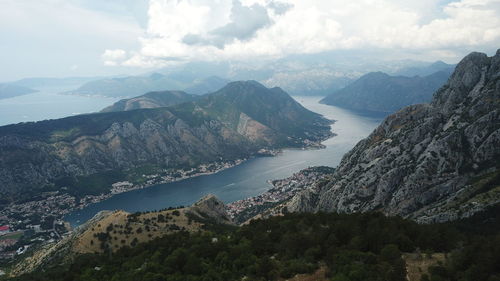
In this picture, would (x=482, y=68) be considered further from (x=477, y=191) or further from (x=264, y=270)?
(x=264, y=270)

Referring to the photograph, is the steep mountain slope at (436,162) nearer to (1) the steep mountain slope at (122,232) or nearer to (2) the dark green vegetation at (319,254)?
(2) the dark green vegetation at (319,254)

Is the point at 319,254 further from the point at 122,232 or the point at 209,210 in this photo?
the point at 209,210

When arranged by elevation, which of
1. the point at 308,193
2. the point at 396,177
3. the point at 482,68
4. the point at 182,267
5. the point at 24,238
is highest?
the point at 482,68

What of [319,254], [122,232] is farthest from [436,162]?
[122,232]

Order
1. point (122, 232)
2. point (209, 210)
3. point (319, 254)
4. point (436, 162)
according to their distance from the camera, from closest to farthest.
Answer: point (319, 254), point (122, 232), point (436, 162), point (209, 210)

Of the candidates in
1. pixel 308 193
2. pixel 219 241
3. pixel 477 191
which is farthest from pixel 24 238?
pixel 477 191

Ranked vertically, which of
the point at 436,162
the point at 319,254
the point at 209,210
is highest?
the point at 319,254

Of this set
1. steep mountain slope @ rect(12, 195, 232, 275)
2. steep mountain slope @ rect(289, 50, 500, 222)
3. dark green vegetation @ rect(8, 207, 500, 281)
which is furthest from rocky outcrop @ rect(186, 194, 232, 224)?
dark green vegetation @ rect(8, 207, 500, 281)
